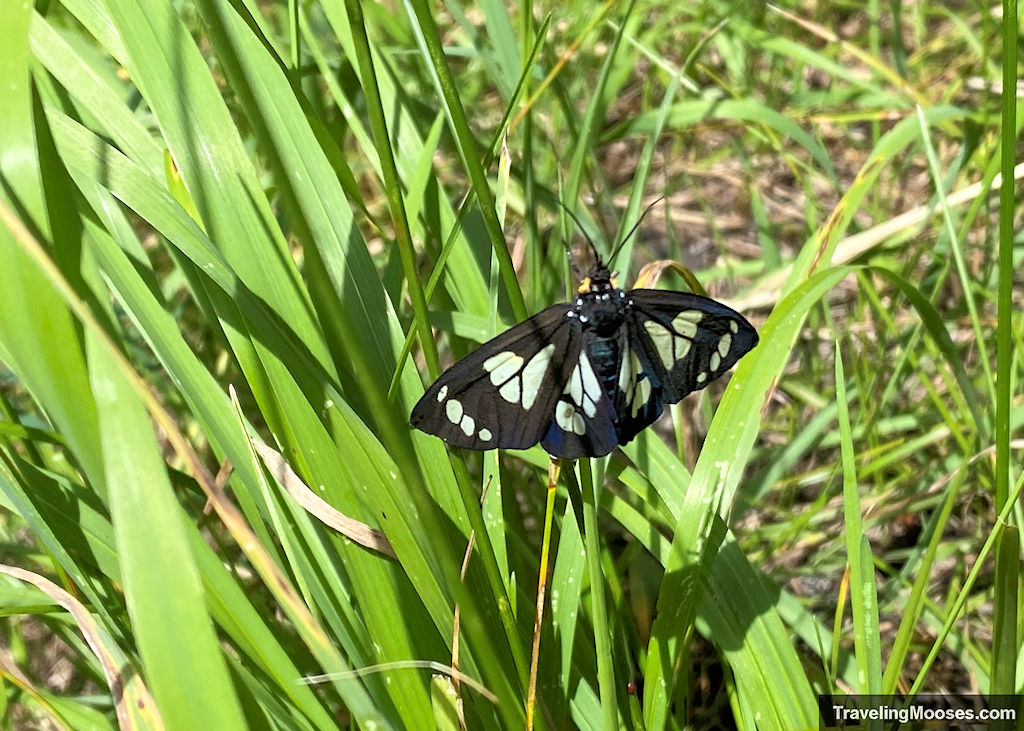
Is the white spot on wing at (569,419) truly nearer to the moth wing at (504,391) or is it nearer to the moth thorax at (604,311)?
the moth wing at (504,391)

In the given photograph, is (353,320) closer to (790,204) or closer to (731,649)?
(731,649)

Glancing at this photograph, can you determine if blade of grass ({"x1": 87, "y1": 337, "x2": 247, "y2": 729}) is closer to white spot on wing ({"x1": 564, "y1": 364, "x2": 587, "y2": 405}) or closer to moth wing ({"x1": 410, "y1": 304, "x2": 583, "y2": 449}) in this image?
moth wing ({"x1": 410, "y1": 304, "x2": 583, "y2": 449})

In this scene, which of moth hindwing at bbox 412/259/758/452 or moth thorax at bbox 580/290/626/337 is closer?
moth hindwing at bbox 412/259/758/452

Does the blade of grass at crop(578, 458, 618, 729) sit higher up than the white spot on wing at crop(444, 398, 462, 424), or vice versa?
the white spot on wing at crop(444, 398, 462, 424)

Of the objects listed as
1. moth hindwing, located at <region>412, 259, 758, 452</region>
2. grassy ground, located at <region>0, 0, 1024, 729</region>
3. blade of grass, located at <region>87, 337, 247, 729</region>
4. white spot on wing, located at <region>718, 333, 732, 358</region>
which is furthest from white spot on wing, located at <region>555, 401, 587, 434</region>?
blade of grass, located at <region>87, 337, 247, 729</region>

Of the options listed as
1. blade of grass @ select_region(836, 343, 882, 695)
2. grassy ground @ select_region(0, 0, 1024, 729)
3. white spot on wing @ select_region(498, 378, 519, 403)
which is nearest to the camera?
grassy ground @ select_region(0, 0, 1024, 729)

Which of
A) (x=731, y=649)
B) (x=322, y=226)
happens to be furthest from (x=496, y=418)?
(x=731, y=649)

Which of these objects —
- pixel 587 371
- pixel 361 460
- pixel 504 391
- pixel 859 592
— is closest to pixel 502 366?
pixel 504 391

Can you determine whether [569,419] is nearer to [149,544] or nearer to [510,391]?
[510,391]

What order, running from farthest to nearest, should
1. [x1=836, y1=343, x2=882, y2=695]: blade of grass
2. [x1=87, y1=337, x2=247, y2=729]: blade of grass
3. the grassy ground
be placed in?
[x1=836, y1=343, x2=882, y2=695]: blade of grass → the grassy ground → [x1=87, y1=337, x2=247, y2=729]: blade of grass

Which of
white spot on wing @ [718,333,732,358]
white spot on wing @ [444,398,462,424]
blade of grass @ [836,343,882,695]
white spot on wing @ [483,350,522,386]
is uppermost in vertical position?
white spot on wing @ [718,333,732,358]
